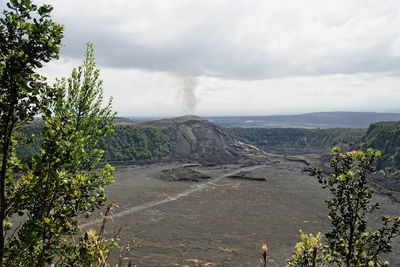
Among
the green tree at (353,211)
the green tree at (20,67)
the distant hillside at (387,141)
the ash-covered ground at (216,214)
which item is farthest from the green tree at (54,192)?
the distant hillside at (387,141)

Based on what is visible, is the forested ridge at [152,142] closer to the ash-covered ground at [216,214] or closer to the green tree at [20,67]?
the ash-covered ground at [216,214]

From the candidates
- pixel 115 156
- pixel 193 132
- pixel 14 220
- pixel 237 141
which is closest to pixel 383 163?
pixel 237 141

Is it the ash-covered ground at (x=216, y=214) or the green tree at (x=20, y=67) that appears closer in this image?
the green tree at (x=20, y=67)

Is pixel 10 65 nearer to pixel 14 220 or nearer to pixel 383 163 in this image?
pixel 14 220

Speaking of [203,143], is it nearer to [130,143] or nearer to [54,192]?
[130,143]

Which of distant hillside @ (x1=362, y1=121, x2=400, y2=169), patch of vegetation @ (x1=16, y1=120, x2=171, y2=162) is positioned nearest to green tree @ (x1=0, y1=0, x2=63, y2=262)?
patch of vegetation @ (x1=16, y1=120, x2=171, y2=162)
